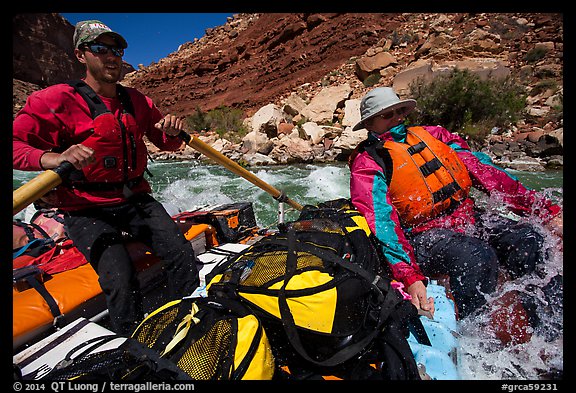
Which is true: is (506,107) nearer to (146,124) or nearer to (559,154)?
(559,154)

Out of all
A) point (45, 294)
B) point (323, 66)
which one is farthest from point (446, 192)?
point (323, 66)

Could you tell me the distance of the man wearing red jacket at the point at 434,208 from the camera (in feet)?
4.59

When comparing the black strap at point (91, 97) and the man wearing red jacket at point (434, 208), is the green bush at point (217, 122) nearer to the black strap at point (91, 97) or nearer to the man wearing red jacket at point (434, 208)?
the black strap at point (91, 97)

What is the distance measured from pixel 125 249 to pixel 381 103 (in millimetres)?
1714

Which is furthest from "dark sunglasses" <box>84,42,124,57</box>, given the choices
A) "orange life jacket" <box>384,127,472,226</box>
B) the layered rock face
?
the layered rock face

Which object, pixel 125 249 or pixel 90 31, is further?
pixel 125 249

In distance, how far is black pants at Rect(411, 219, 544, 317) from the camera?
1380mm

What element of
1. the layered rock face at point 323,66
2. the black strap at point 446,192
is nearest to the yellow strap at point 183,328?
the black strap at point 446,192

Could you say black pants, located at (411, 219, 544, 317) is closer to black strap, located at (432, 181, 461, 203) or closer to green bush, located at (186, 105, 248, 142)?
black strap, located at (432, 181, 461, 203)

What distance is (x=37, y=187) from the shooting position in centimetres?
100

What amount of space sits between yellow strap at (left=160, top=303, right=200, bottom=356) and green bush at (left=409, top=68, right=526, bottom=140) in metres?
10.9

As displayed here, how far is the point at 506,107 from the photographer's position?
391 inches

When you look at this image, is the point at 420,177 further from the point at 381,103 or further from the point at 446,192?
the point at 381,103
